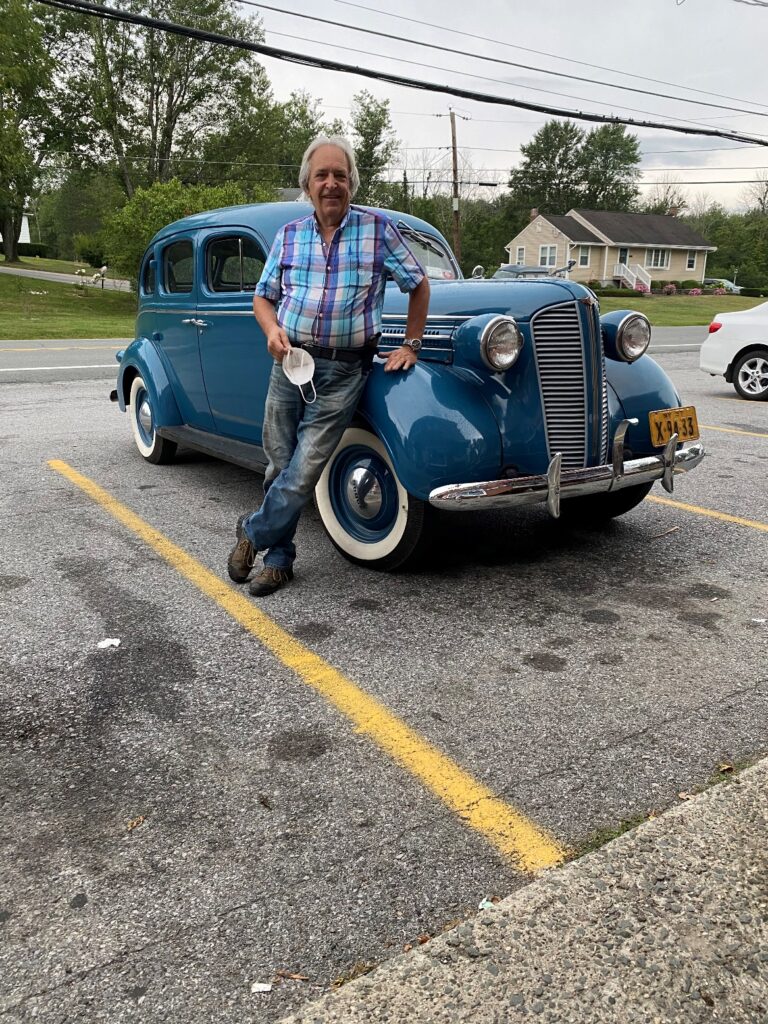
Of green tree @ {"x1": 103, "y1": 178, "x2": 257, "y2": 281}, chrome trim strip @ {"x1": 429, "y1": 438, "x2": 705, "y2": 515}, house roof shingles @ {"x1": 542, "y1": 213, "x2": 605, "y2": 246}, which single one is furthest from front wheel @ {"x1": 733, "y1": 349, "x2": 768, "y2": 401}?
house roof shingles @ {"x1": 542, "y1": 213, "x2": 605, "y2": 246}

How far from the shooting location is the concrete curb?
164 cm

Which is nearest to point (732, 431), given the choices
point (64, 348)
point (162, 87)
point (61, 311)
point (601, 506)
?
point (601, 506)

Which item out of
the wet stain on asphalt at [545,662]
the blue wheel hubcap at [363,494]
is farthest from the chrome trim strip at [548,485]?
the wet stain on asphalt at [545,662]

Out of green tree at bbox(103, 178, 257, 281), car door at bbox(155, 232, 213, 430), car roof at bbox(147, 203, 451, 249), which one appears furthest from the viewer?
green tree at bbox(103, 178, 257, 281)

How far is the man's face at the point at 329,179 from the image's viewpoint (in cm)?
335

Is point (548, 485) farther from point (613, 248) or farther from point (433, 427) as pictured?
point (613, 248)

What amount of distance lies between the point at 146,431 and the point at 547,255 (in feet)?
190

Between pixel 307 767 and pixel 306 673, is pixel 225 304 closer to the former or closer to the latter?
pixel 306 673

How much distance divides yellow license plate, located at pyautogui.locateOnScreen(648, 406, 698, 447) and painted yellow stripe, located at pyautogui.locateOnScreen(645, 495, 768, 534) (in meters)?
0.91

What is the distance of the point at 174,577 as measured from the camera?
407cm

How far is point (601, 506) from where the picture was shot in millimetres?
4941

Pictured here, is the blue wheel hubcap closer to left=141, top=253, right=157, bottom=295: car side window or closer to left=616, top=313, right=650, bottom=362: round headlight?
left=616, top=313, right=650, bottom=362: round headlight

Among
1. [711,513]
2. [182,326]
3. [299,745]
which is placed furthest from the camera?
[182,326]

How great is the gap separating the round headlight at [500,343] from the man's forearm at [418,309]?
28 cm
